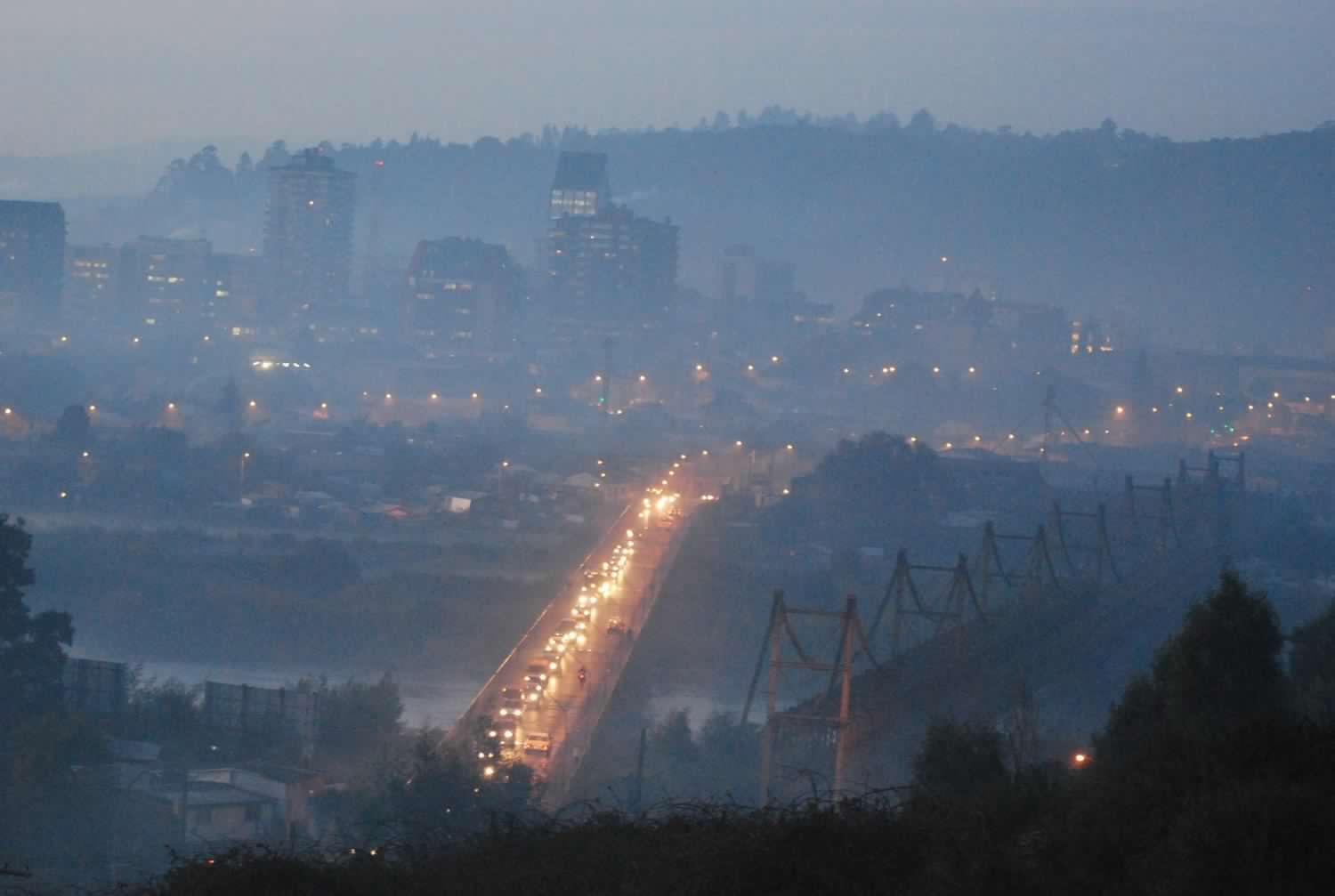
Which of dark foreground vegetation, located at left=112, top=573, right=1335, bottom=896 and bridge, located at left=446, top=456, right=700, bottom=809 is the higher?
dark foreground vegetation, located at left=112, top=573, right=1335, bottom=896

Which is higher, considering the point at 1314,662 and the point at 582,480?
the point at 1314,662

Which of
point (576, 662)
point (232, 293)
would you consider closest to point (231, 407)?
point (576, 662)

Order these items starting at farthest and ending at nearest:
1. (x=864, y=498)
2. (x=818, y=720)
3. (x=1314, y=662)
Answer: (x=864, y=498), (x=818, y=720), (x=1314, y=662)

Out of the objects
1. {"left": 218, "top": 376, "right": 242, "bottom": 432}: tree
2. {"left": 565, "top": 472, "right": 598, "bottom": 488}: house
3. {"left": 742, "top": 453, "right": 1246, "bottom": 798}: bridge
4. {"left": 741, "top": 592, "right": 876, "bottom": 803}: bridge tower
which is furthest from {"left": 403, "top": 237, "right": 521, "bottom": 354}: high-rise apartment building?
{"left": 741, "top": 592, "right": 876, "bottom": 803}: bridge tower

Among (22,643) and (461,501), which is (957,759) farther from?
(461,501)

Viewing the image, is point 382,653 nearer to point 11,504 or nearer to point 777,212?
point 11,504

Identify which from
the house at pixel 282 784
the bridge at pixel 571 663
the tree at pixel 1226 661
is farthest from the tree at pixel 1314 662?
the house at pixel 282 784

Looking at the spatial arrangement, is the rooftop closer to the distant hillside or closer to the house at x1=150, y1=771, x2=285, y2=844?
the distant hillside
